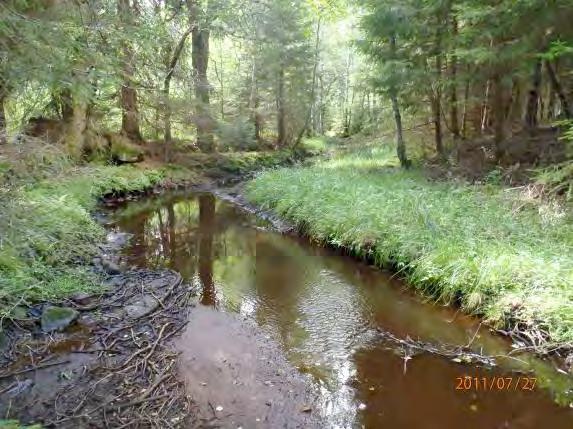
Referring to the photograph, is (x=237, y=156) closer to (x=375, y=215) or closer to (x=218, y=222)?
(x=218, y=222)

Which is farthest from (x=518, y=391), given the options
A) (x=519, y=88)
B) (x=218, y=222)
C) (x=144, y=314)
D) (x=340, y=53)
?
(x=340, y=53)

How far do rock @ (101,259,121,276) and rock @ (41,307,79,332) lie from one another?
60.6 inches

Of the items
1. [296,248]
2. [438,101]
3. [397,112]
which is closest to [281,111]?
[397,112]

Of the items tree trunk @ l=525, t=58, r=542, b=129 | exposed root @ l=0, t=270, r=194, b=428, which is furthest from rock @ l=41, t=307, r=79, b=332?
tree trunk @ l=525, t=58, r=542, b=129

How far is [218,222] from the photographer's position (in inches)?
433

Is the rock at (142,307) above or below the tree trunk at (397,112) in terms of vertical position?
below

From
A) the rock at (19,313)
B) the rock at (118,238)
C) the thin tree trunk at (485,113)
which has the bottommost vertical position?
the rock at (19,313)

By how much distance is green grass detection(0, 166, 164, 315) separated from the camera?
333 cm

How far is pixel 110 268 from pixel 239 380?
3.39 metres

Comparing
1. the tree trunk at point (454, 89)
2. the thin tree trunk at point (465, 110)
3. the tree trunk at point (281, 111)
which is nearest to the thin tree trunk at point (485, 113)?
the thin tree trunk at point (465, 110)

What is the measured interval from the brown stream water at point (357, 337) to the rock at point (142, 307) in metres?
0.59

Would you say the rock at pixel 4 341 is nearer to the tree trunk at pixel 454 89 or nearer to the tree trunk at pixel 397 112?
the tree trunk at pixel 454 89

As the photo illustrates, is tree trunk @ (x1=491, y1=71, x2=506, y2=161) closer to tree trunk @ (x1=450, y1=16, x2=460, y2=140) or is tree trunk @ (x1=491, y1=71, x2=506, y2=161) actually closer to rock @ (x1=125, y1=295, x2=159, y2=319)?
tree trunk @ (x1=450, y1=16, x2=460, y2=140)

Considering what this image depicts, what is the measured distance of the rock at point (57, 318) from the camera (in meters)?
4.78
